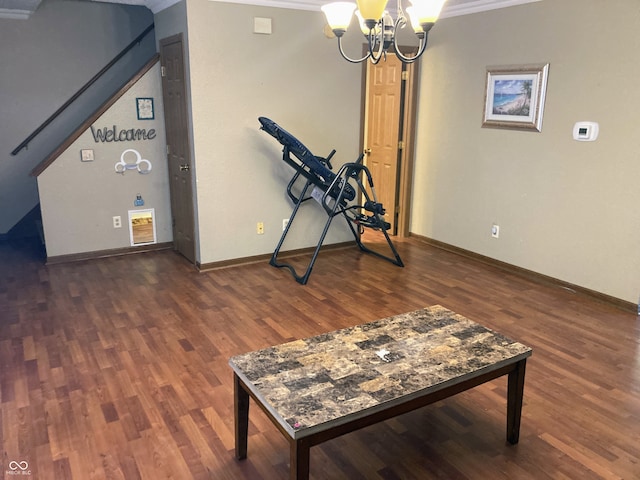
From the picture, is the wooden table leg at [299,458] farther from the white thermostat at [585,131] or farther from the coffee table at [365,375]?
the white thermostat at [585,131]

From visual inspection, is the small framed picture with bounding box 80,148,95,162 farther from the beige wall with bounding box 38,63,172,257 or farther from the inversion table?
the inversion table

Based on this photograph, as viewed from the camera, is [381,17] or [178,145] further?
[178,145]

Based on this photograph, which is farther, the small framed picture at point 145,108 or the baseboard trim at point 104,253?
the small framed picture at point 145,108

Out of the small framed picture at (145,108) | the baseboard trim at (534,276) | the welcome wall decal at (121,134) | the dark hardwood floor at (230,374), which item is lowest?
the dark hardwood floor at (230,374)

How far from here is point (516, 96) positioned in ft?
14.5

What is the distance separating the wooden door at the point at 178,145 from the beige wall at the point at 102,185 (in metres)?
0.14

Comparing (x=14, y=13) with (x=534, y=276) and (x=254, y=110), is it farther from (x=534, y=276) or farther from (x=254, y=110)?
(x=534, y=276)

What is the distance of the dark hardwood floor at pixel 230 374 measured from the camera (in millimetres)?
2219

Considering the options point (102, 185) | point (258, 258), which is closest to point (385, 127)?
point (258, 258)

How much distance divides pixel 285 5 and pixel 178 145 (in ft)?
5.16

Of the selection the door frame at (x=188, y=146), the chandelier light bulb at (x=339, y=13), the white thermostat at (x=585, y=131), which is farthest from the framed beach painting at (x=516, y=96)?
the door frame at (x=188, y=146)

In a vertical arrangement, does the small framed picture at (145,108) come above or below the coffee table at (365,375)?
above

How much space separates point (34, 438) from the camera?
7.66ft

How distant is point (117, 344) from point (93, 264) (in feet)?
5.94
